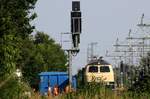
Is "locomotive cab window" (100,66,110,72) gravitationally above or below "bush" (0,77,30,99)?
below

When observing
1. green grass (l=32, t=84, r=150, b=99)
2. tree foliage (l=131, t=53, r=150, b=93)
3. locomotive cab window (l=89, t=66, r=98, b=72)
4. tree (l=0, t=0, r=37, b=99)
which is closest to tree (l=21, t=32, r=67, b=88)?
locomotive cab window (l=89, t=66, r=98, b=72)

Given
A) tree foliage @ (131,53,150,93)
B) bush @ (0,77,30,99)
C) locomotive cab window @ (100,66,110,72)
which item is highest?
bush @ (0,77,30,99)

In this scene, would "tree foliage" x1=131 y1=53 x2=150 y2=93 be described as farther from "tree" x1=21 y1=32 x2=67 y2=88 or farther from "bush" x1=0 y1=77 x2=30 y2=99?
"tree" x1=21 y1=32 x2=67 y2=88

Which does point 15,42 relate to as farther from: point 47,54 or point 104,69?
point 47,54

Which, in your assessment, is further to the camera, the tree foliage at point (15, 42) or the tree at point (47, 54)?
the tree at point (47, 54)

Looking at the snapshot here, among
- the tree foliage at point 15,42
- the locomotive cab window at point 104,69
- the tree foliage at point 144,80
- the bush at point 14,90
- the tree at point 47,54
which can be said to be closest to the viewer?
the bush at point 14,90

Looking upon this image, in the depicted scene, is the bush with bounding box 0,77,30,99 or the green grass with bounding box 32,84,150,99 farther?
the green grass with bounding box 32,84,150,99

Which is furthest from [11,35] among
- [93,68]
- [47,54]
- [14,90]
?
[47,54]

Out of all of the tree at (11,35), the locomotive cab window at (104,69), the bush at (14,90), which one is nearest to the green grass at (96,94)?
the bush at (14,90)

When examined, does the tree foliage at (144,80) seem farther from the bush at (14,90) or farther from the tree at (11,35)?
the bush at (14,90)

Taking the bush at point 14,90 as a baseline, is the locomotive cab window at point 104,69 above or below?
below

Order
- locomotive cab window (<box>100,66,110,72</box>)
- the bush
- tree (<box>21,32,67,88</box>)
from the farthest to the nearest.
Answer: tree (<box>21,32,67,88</box>), locomotive cab window (<box>100,66,110,72</box>), the bush

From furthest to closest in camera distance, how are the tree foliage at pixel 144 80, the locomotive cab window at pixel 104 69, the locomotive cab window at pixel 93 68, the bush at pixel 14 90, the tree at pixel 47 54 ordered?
the tree at pixel 47 54, the locomotive cab window at pixel 104 69, the locomotive cab window at pixel 93 68, the tree foliage at pixel 144 80, the bush at pixel 14 90

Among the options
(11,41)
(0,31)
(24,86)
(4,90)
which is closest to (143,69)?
(0,31)
